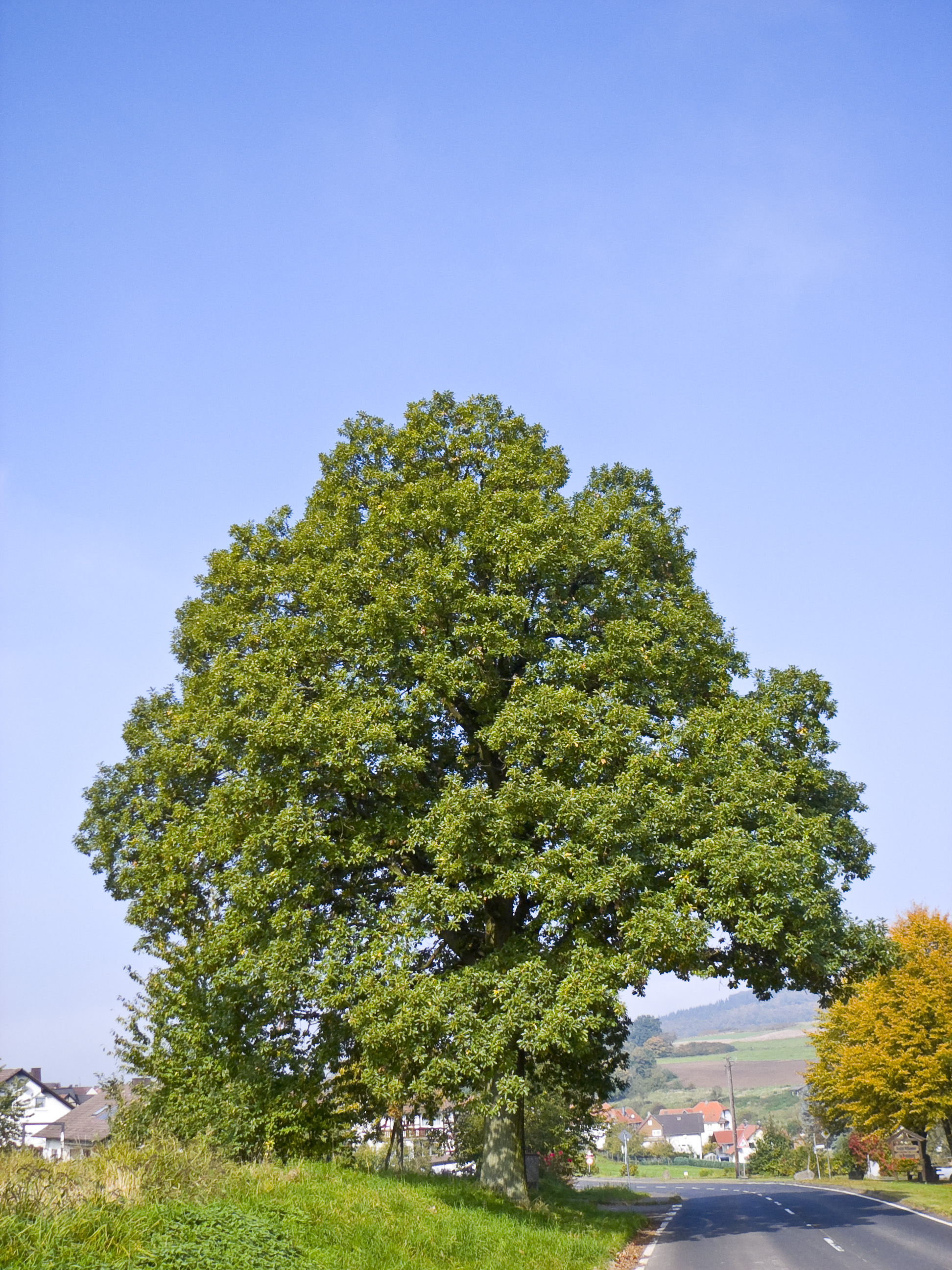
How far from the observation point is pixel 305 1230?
37.9ft

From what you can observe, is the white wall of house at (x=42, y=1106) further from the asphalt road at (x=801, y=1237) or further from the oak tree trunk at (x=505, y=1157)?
the oak tree trunk at (x=505, y=1157)

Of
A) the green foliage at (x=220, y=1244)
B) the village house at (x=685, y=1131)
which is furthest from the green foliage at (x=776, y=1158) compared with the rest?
the green foliage at (x=220, y=1244)

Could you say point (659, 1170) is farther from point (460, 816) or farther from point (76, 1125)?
point (460, 816)

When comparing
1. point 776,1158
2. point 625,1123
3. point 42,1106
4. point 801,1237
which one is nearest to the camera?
point 801,1237

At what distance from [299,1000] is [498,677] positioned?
795cm

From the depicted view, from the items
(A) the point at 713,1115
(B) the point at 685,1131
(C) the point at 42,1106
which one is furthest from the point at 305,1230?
(A) the point at 713,1115

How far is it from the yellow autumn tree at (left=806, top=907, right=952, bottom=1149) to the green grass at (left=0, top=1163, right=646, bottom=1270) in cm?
2387

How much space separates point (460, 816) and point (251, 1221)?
7193 millimetres

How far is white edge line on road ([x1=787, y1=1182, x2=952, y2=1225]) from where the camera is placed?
2288cm

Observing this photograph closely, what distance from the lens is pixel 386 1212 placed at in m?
13.5

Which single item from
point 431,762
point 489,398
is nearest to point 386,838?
point 431,762

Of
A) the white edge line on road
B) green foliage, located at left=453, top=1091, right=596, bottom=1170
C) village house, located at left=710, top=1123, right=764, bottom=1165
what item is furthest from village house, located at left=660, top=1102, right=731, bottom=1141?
green foliage, located at left=453, top=1091, right=596, bottom=1170

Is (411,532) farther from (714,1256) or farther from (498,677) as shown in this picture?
(714,1256)

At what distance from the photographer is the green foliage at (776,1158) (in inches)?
2945
